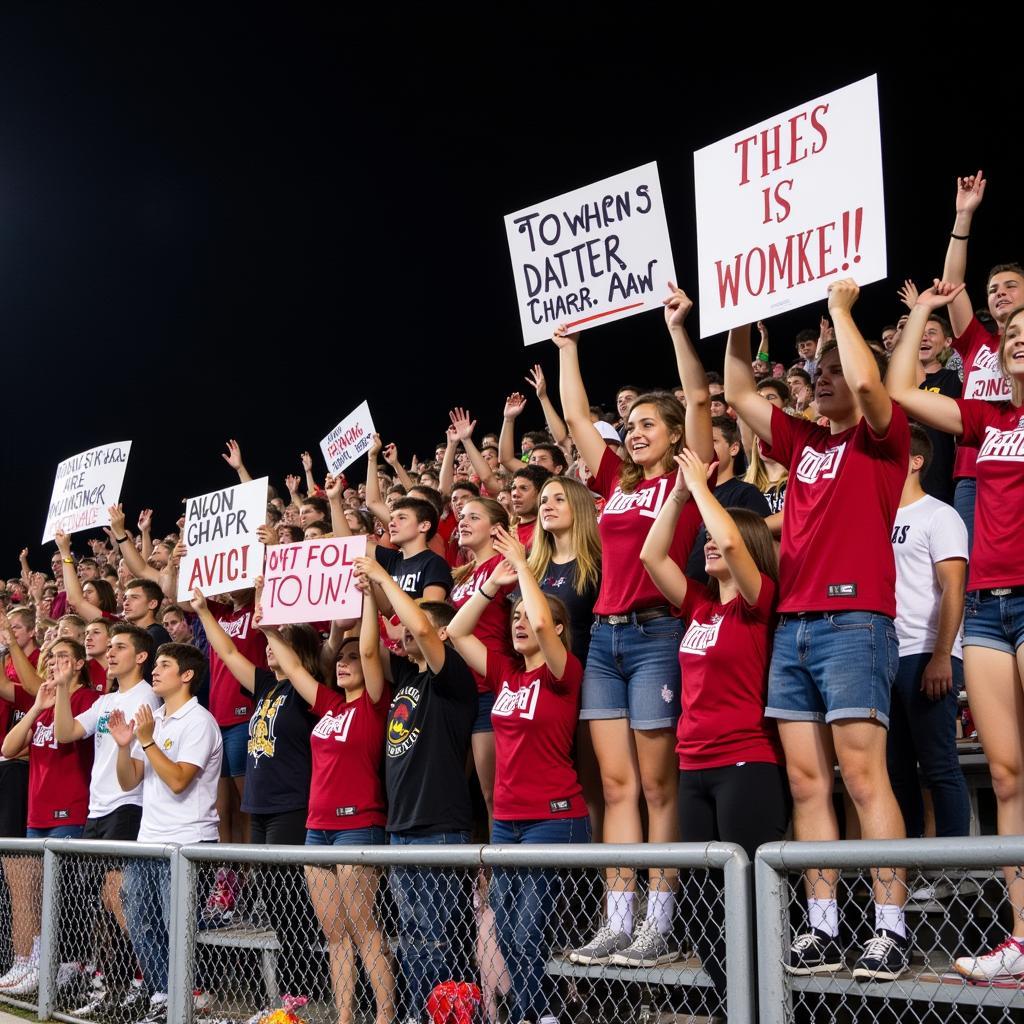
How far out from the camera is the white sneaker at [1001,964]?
2.92 meters

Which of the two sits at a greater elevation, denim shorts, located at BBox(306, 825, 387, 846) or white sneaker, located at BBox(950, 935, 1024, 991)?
denim shorts, located at BBox(306, 825, 387, 846)

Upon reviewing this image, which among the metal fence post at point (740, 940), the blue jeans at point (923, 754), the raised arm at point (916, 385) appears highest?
the raised arm at point (916, 385)

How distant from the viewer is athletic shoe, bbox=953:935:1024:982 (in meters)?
2.92

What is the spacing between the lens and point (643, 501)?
186 inches

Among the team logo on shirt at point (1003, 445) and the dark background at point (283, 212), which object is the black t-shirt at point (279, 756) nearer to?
the team logo on shirt at point (1003, 445)

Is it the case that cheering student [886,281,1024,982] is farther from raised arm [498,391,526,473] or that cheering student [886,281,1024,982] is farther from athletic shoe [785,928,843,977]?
raised arm [498,391,526,473]

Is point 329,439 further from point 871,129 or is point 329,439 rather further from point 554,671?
point 871,129

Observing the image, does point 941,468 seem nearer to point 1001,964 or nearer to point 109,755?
point 1001,964

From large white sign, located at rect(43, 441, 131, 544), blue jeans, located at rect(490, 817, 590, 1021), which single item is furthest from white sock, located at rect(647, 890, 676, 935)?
large white sign, located at rect(43, 441, 131, 544)

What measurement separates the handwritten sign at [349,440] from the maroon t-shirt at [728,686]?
5.23 m

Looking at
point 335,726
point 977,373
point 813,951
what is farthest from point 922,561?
point 335,726

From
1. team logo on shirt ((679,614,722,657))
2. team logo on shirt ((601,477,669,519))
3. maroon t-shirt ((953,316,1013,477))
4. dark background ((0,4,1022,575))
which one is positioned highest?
dark background ((0,4,1022,575))

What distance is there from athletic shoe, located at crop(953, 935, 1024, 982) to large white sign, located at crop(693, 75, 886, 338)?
1.89 metres

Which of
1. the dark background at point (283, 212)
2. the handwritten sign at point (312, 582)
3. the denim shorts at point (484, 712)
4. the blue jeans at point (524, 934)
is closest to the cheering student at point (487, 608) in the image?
the denim shorts at point (484, 712)
